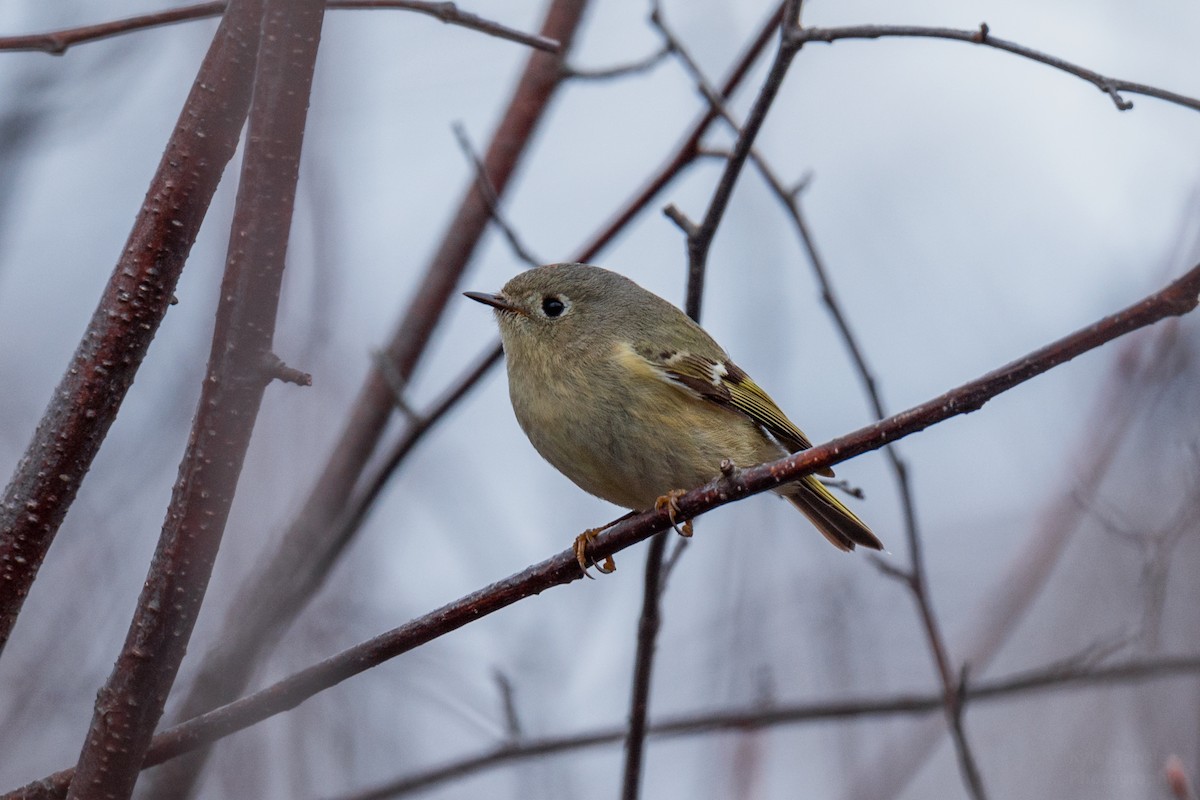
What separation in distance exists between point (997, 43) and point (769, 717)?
1.21 m

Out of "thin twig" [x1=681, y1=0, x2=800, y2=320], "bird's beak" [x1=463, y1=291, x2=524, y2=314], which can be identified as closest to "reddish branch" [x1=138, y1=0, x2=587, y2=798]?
"bird's beak" [x1=463, y1=291, x2=524, y2=314]

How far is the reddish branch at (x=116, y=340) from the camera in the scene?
4.36ft

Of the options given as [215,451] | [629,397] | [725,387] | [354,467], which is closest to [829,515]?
[725,387]

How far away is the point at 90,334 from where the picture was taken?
1357mm

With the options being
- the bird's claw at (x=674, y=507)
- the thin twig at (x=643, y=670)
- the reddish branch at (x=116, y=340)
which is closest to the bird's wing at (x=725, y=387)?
the bird's claw at (x=674, y=507)

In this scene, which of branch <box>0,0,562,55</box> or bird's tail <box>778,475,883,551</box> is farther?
bird's tail <box>778,475,883,551</box>

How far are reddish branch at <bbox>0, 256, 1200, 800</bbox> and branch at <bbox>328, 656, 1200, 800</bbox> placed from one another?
0.59 meters

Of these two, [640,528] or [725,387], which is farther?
[725,387]

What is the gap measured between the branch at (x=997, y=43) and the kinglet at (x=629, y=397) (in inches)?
26.8

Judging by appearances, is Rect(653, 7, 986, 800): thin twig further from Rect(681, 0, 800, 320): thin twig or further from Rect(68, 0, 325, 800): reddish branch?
Rect(68, 0, 325, 800): reddish branch

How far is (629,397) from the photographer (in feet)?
7.75

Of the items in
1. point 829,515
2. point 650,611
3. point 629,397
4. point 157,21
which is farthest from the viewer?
point 829,515

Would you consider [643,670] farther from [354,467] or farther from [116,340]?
[116,340]

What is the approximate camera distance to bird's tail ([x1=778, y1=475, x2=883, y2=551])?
2.57 m
